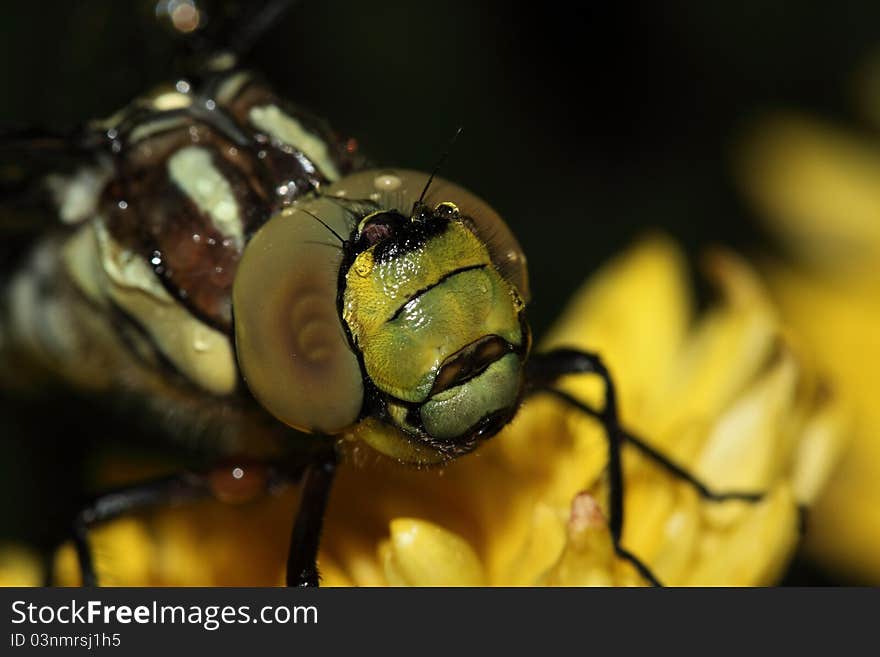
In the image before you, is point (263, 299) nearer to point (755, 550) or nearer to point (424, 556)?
point (424, 556)

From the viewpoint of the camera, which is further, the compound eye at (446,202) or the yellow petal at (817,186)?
the yellow petal at (817,186)

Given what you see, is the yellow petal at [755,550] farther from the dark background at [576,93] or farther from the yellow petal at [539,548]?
the dark background at [576,93]

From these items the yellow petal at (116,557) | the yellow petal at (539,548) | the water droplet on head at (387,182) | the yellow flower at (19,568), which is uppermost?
the water droplet on head at (387,182)

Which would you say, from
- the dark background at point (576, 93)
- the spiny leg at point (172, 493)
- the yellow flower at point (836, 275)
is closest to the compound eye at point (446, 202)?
the spiny leg at point (172, 493)

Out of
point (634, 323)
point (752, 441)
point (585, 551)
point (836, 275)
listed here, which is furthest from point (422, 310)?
point (836, 275)

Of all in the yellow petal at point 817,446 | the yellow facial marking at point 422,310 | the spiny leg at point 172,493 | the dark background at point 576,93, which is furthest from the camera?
the dark background at point 576,93
